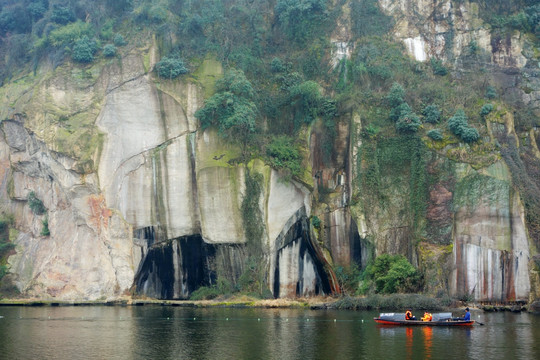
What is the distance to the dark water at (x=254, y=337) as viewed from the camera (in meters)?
29.7

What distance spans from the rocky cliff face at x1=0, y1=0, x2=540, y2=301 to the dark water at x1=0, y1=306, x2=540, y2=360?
966 centimetres

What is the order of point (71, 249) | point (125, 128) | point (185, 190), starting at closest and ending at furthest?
point (71, 249)
point (185, 190)
point (125, 128)

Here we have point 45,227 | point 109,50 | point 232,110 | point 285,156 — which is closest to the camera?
point 285,156

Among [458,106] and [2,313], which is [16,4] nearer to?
[2,313]

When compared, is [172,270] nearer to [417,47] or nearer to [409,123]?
[409,123]

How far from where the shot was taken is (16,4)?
73.4 m

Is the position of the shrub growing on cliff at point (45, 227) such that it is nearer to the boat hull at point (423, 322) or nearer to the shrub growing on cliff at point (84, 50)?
the shrub growing on cliff at point (84, 50)

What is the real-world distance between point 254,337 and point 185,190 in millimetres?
27299

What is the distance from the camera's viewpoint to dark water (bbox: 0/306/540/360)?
29734mm

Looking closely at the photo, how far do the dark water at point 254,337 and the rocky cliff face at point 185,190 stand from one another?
9.66 meters

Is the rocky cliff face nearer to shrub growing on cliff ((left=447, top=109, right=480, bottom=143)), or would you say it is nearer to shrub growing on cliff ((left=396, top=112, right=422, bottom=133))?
shrub growing on cliff ((left=447, top=109, right=480, bottom=143))

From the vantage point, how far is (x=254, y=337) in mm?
34438

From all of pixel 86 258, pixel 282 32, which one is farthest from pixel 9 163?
pixel 282 32

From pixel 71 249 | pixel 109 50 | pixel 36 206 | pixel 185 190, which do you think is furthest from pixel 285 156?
pixel 36 206
